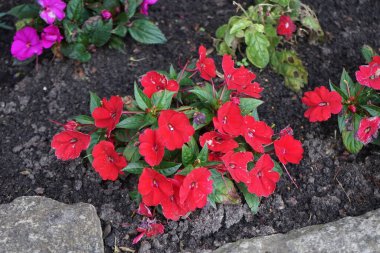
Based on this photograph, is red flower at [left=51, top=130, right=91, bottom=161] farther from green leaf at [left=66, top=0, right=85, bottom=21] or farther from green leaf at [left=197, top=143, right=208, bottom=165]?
green leaf at [left=66, top=0, right=85, bottom=21]

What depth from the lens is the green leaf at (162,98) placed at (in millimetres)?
2637

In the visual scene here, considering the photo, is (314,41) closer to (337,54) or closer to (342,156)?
(337,54)

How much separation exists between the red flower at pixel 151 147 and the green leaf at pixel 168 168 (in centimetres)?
12

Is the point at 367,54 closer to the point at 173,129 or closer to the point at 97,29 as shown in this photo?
the point at 173,129

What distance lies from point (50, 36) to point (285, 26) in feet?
5.07

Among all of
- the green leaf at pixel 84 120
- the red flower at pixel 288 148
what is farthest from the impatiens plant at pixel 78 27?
the red flower at pixel 288 148

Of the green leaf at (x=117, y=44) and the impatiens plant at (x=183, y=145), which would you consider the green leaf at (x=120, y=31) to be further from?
the impatiens plant at (x=183, y=145)

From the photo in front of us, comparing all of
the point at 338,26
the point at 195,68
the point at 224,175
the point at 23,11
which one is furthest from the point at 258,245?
the point at 23,11

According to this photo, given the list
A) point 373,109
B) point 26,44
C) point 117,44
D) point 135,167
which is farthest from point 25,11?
point 373,109

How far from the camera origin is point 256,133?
2682 millimetres

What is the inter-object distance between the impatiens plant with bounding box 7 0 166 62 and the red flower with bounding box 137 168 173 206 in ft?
4.32

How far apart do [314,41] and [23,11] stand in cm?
203

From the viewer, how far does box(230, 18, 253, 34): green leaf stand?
326 cm

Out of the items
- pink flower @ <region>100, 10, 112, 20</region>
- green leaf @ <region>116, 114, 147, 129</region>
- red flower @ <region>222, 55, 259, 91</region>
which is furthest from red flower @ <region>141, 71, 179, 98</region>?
pink flower @ <region>100, 10, 112, 20</region>
